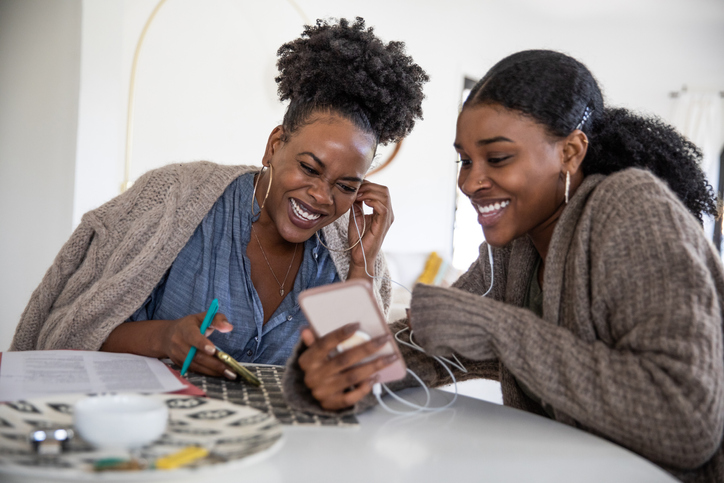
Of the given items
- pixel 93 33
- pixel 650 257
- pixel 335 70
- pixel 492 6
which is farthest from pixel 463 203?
pixel 650 257

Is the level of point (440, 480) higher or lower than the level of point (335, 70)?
lower

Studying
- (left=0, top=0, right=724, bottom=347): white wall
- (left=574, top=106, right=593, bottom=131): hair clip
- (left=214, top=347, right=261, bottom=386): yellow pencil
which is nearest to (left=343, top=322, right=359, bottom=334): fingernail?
(left=214, top=347, right=261, bottom=386): yellow pencil

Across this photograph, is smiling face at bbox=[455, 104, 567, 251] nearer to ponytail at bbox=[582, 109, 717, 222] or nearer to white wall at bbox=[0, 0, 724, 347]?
ponytail at bbox=[582, 109, 717, 222]

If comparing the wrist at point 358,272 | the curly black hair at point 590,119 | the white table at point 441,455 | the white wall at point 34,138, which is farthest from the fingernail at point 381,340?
the white wall at point 34,138

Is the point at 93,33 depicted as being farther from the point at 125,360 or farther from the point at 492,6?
the point at 492,6

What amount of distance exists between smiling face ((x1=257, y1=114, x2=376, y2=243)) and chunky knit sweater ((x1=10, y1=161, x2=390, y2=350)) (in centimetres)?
20

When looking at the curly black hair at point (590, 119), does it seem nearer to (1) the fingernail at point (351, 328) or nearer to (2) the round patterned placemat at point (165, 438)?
(1) the fingernail at point (351, 328)

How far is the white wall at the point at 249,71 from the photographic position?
296 cm

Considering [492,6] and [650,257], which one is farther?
[492,6]

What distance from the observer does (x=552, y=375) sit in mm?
835

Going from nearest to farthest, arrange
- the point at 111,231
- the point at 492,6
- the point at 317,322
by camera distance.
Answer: the point at 317,322, the point at 111,231, the point at 492,6

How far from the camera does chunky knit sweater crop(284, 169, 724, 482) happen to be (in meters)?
0.77

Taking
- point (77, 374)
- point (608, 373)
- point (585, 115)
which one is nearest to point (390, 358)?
point (608, 373)

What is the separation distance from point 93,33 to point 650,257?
9.24ft
